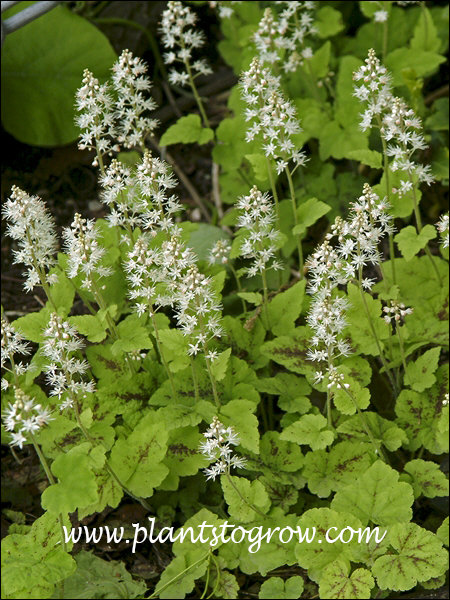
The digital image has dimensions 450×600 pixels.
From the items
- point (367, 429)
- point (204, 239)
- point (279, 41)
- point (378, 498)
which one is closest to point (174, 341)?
point (367, 429)

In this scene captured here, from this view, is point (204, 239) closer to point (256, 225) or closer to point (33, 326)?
point (256, 225)

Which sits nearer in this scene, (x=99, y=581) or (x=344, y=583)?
(x=344, y=583)

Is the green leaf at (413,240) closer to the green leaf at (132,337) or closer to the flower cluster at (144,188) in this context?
the flower cluster at (144,188)

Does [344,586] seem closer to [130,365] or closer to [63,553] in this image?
[63,553]

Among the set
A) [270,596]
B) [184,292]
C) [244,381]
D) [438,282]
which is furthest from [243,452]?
[438,282]

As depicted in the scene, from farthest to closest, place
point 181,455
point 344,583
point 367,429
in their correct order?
point 181,455 → point 367,429 → point 344,583

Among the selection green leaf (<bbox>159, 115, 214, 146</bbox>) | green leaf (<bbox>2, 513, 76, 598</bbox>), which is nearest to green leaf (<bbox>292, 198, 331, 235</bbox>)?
green leaf (<bbox>159, 115, 214, 146</bbox>)
